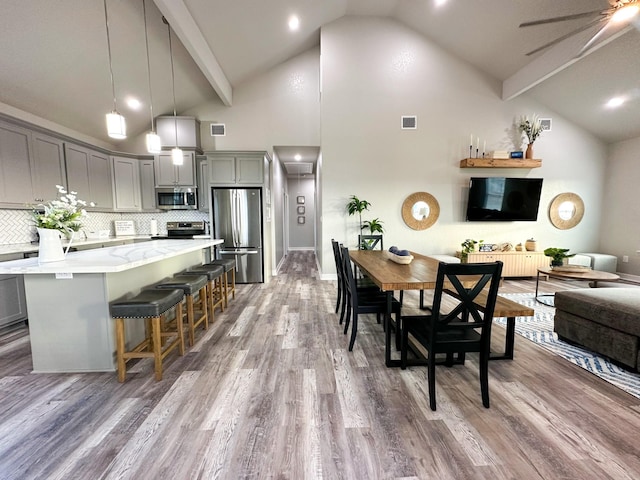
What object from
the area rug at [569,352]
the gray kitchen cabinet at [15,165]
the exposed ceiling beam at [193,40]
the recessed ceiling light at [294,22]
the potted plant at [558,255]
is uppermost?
the recessed ceiling light at [294,22]

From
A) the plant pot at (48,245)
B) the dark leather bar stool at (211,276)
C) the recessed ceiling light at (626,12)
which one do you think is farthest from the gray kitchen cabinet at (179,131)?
the recessed ceiling light at (626,12)

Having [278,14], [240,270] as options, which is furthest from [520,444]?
[278,14]

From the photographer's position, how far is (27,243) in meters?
3.49

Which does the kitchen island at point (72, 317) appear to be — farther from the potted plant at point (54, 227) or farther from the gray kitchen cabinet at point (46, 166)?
the gray kitchen cabinet at point (46, 166)

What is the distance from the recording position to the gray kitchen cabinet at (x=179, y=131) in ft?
16.2

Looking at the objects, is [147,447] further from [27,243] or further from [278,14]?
[278,14]

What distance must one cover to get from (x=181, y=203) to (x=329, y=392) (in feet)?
15.1

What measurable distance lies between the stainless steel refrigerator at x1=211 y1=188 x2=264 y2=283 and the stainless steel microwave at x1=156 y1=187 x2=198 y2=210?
1.78ft

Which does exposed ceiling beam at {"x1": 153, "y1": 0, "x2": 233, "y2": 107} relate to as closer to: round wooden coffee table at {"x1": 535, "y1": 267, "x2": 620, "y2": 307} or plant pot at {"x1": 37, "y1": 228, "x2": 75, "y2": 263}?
plant pot at {"x1": 37, "y1": 228, "x2": 75, "y2": 263}

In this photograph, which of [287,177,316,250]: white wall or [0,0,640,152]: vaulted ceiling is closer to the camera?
[0,0,640,152]: vaulted ceiling

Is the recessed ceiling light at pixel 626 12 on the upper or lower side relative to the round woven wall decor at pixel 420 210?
upper

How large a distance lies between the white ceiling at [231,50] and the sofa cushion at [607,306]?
10.7 feet

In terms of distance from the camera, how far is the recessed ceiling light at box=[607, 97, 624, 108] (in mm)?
4142

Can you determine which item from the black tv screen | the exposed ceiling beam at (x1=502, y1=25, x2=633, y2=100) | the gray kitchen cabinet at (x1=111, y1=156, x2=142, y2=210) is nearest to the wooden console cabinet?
the black tv screen
